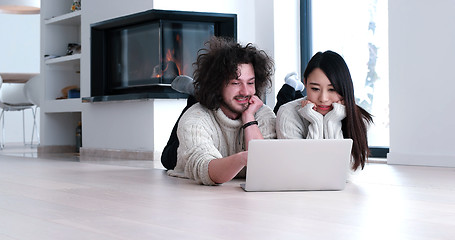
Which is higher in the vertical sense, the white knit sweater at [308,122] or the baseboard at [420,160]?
the white knit sweater at [308,122]

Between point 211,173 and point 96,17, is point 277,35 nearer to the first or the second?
point 96,17

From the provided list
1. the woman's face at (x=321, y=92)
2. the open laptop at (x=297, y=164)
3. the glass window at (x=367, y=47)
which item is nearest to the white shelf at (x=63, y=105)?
the glass window at (x=367, y=47)

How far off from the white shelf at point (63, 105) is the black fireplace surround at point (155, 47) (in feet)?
1.19

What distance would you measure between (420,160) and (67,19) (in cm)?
318

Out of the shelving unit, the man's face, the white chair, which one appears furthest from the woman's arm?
the white chair

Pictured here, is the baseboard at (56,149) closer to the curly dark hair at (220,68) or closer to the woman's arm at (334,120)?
the curly dark hair at (220,68)

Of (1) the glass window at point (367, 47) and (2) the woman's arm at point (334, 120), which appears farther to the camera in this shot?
(1) the glass window at point (367, 47)

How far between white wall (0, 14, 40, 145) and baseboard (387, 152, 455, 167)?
598cm

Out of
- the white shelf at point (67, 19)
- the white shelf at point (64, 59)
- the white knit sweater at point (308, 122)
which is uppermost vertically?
the white shelf at point (67, 19)

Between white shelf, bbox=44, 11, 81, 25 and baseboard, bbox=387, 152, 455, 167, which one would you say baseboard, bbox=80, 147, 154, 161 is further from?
baseboard, bbox=387, 152, 455, 167

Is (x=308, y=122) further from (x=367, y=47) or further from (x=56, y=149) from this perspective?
(x=56, y=149)

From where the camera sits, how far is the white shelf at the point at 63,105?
17.8 ft

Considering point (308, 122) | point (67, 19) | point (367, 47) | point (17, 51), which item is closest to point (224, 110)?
point (308, 122)

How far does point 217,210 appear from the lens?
184cm
